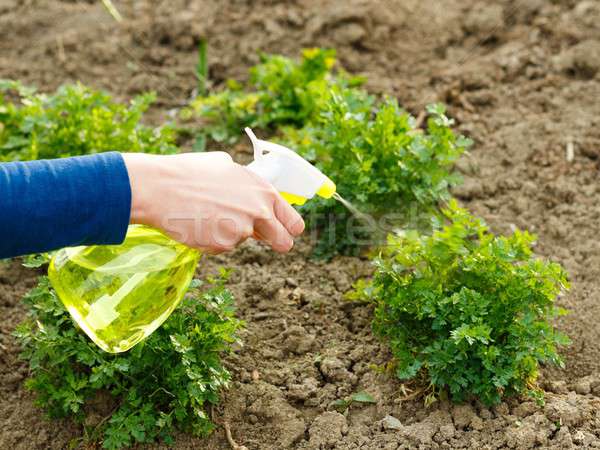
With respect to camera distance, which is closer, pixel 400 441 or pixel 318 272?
pixel 400 441

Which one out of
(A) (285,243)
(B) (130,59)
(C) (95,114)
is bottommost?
(B) (130,59)

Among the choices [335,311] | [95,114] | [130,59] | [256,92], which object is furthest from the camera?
[130,59]

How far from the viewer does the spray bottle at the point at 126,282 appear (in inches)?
85.9

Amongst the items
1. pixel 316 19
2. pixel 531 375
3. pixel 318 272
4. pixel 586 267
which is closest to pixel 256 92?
pixel 316 19

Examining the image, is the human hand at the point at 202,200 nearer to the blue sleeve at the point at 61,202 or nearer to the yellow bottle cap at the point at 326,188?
the blue sleeve at the point at 61,202

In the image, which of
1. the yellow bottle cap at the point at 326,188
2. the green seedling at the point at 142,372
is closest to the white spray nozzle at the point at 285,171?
the yellow bottle cap at the point at 326,188

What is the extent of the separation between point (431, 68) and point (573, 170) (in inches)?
37.2

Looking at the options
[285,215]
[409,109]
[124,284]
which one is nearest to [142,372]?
[124,284]

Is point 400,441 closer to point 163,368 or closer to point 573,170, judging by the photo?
point 163,368

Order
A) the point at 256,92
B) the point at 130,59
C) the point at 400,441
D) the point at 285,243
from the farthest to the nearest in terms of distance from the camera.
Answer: the point at 130,59 < the point at 256,92 < the point at 400,441 < the point at 285,243

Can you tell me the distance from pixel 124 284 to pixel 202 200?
0.45m

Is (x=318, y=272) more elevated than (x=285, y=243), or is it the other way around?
(x=285, y=243)

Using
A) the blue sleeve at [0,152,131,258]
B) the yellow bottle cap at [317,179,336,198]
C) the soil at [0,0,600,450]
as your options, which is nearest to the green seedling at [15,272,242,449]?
the soil at [0,0,600,450]

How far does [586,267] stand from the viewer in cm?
294
